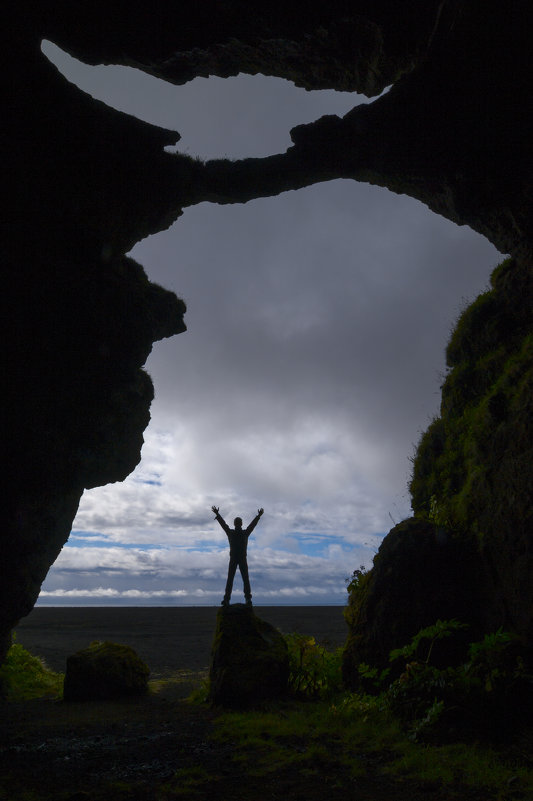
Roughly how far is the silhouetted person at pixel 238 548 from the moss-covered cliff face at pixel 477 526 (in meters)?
3.38

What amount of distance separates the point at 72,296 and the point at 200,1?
977 centimetres

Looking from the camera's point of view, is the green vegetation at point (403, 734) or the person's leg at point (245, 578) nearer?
the green vegetation at point (403, 734)

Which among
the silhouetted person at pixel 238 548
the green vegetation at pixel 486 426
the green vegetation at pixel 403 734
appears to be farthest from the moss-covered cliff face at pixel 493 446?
the silhouetted person at pixel 238 548

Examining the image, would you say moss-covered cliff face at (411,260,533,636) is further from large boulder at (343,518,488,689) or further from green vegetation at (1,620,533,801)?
green vegetation at (1,620,533,801)

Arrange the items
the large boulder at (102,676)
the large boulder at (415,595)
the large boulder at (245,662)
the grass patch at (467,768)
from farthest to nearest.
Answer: the large boulder at (102,676) < the large boulder at (245,662) < the large boulder at (415,595) < the grass patch at (467,768)

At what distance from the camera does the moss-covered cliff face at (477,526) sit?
8.66 m

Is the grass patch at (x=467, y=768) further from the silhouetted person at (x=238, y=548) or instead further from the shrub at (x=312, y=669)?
the silhouetted person at (x=238, y=548)

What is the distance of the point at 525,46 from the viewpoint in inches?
425

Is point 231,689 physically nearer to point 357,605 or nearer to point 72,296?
point 357,605

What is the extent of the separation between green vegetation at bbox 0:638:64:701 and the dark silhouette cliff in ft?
6.22

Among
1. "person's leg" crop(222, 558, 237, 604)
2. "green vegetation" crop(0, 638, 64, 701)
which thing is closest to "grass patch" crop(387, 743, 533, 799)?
"person's leg" crop(222, 558, 237, 604)

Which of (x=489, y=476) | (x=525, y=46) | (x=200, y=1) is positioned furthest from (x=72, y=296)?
(x=525, y=46)

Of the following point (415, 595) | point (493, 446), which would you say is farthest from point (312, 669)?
point (493, 446)

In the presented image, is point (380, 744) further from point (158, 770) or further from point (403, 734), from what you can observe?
point (158, 770)
